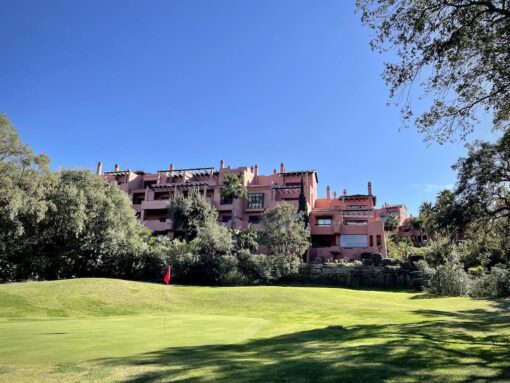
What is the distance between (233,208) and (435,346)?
175 feet

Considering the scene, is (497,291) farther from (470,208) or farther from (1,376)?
(1,376)

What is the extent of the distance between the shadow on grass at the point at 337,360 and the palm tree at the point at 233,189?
A: 50242 mm

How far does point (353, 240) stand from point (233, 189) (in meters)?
19.6

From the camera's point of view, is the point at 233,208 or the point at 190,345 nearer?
the point at 190,345

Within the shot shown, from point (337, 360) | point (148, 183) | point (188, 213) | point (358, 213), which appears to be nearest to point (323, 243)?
point (358, 213)

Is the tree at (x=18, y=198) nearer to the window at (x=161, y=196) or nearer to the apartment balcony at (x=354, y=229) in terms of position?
the window at (x=161, y=196)

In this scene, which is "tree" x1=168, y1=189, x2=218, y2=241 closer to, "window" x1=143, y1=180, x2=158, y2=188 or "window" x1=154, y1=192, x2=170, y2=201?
"window" x1=154, y1=192, x2=170, y2=201

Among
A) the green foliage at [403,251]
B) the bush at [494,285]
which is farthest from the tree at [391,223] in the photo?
the bush at [494,285]

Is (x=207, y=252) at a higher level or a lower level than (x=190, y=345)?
higher

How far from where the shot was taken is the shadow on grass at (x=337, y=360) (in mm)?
7625

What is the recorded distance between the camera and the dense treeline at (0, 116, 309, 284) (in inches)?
1262

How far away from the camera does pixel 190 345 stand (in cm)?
1105

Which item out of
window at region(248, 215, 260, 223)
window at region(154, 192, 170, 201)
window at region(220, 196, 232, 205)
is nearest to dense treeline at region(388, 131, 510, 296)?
window at region(248, 215, 260, 223)

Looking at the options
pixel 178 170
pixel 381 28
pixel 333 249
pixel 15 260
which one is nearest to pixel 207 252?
pixel 15 260
